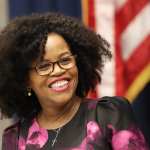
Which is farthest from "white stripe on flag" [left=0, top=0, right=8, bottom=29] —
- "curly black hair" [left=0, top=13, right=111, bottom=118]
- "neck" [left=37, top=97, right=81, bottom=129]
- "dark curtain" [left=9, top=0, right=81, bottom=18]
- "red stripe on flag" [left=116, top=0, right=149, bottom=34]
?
"neck" [left=37, top=97, right=81, bottom=129]

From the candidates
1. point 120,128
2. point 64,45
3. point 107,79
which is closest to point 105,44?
point 64,45

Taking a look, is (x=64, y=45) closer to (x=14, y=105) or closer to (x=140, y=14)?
(x=14, y=105)

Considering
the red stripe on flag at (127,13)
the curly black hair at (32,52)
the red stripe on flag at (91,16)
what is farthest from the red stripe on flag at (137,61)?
the curly black hair at (32,52)

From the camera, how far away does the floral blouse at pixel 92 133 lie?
Result: 1459mm

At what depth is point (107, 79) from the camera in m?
2.41

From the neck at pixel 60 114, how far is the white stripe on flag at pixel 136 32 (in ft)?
2.91

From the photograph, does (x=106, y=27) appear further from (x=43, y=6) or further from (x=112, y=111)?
(x=112, y=111)

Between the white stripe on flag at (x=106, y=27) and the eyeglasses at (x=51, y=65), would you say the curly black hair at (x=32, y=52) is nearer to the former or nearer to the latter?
the eyeglasses at (x=51, y=65)

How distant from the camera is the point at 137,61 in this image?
7.97ft

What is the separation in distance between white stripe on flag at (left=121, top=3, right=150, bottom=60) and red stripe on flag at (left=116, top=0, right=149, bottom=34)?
0.06 feet

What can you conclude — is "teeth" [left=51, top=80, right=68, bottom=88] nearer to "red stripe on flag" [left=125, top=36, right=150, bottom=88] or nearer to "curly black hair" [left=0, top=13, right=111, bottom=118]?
"curly black hair" [left=0, top=13, right=111, bottom=118]

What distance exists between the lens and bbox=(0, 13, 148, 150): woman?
4.84ft

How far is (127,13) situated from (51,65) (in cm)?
102

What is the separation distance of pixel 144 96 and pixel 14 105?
0.93 m
